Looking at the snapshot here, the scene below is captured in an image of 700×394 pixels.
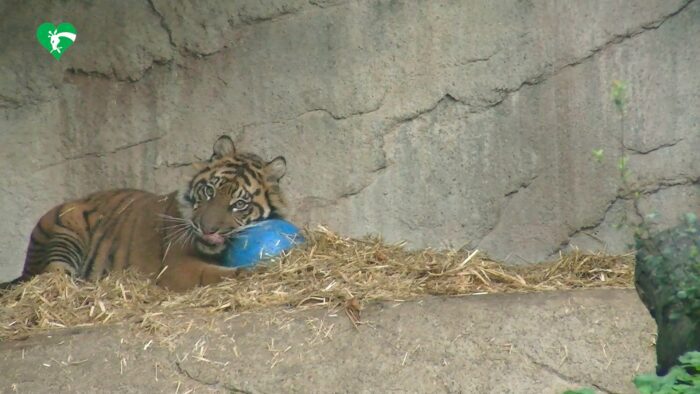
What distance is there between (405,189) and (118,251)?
1.78 meters

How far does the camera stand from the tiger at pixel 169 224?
20.9ft

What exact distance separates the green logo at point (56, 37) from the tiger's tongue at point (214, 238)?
5.53 feet

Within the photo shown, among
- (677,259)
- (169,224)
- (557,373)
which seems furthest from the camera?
(169,224)

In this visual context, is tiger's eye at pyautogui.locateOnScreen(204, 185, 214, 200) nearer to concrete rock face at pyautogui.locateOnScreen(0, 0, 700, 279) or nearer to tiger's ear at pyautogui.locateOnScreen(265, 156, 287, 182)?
tiger's ear at pyautogui.locateOnScreen(265, 156, 287, 182)

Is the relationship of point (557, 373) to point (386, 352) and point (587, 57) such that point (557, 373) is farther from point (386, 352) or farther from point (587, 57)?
point (587, 57)

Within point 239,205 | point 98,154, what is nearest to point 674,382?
point 239,205

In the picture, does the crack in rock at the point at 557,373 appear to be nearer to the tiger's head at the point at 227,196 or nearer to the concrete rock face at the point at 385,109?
the concrete rock face at the point at 385,109

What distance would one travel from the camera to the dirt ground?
462 cm

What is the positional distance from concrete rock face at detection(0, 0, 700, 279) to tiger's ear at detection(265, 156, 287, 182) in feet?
0.77

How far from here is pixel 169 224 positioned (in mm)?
6629

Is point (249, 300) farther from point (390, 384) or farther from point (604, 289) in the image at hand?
point (604, 289)

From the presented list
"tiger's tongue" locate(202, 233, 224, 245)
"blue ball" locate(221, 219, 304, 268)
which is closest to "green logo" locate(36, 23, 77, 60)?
"tiger's tongue" locate(202, 233, 224, 245)

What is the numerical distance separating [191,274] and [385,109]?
5.08 ft

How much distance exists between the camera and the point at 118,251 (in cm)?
677
